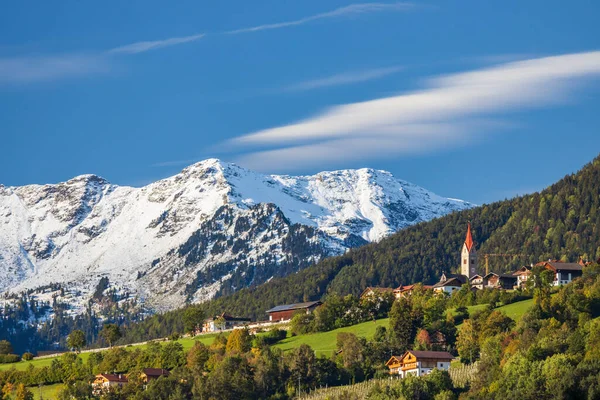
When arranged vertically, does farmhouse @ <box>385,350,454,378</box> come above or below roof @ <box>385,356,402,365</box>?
below

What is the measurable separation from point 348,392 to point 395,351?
2179 centimetres

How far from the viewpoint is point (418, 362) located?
596 ft

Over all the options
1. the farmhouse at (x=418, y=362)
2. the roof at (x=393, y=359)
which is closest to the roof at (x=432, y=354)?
the farmhouse at (x=418, y=362)

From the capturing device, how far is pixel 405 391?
534 feet

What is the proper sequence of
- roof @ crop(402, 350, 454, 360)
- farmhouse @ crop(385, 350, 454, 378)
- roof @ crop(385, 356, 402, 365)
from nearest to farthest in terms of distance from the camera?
farmhouse @ crop(385, 350, 454, 378) → roof @ crop(402, 350, 454, 360) → roof @ crop(385, 356, 402, 365)

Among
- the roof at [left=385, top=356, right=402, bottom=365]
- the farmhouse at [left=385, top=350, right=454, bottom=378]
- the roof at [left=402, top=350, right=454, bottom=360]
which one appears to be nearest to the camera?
the farmhouse at [left=385, top=350, right=454, bottom=378]

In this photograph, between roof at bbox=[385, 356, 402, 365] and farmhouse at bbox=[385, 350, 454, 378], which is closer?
Result: farmhouse at bbox=[385, 350, 454, 378]

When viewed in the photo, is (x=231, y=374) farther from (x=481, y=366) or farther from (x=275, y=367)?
(x=481, y=366)

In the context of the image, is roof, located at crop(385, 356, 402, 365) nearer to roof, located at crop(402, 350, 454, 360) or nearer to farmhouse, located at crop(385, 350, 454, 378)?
farmhouse, located at crop(385, 350, 454, 378)

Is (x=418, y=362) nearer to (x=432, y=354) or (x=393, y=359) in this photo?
(x=432, y=354)

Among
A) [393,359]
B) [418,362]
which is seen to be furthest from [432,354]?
[393,359]

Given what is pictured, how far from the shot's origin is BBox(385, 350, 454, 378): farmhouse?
181 meters

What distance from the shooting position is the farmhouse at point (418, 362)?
594 feet

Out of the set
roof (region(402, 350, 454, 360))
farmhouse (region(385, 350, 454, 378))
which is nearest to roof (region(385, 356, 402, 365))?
farmhouse (region(385, 350, 454, 378))
